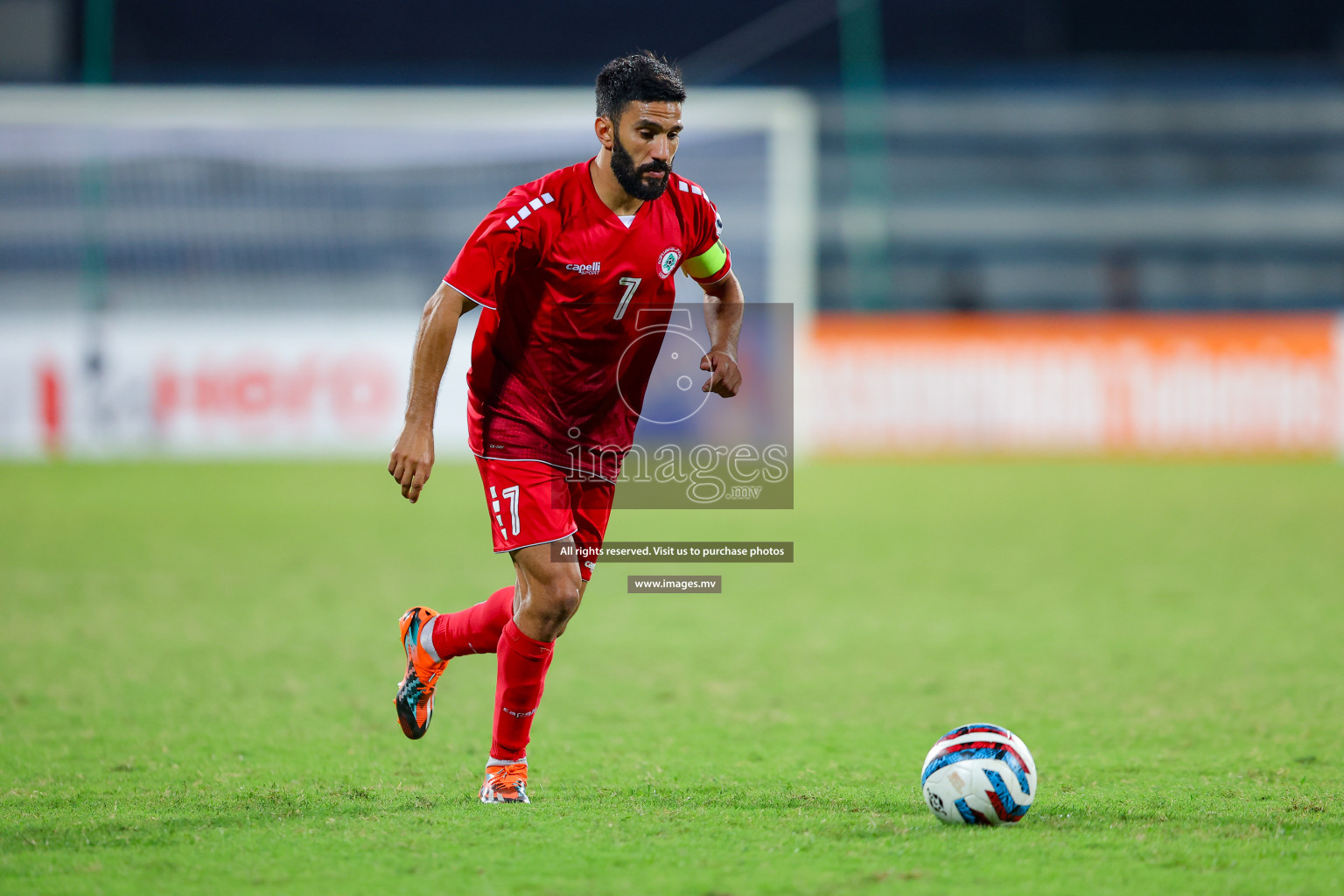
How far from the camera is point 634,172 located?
13.0 ft

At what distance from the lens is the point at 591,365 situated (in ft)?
13.5

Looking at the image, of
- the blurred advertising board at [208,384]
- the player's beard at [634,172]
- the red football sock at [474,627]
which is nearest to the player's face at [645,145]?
the player's beard at [634,172]

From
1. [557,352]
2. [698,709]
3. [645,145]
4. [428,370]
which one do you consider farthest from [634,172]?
[698,709]

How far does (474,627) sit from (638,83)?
173cm

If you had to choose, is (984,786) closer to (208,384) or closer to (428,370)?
(428,370)

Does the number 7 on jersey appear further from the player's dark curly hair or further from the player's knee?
the player's knee

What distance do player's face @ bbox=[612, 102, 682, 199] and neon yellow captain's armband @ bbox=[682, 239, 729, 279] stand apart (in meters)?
0.42

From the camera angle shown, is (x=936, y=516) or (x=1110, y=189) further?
(x=1110, y=189)

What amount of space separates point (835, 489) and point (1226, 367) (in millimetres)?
5409

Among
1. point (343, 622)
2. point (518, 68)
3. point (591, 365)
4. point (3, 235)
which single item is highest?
point (518, 68)

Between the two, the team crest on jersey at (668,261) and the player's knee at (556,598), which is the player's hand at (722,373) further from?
the player's knee at (556,598)

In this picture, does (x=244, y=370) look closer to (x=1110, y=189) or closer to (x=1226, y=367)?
(x=1226, y=367)

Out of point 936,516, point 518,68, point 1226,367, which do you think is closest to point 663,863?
point 936,516

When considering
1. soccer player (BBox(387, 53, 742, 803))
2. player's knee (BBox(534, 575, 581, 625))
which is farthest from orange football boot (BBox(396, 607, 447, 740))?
player's knee (BBox(534, 575, 581, 625))
